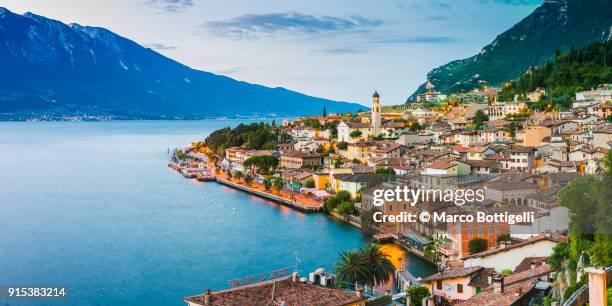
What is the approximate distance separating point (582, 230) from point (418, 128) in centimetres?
2457

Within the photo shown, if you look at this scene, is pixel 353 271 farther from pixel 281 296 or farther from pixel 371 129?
pixel 371 129

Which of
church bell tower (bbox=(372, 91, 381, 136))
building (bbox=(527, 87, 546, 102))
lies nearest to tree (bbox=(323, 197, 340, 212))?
church bell tower (bbox=(372, 91, 381, 136))

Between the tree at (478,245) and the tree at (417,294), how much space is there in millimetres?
3920

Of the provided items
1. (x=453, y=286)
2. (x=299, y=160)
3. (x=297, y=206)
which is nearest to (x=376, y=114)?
(x=299, y=160)

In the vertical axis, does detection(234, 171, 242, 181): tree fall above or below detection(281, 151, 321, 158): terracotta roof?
below

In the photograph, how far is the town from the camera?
7.18 metres

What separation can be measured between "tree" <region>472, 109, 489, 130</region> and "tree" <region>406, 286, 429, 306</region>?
2189 centimetres

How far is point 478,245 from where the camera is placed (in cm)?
1174

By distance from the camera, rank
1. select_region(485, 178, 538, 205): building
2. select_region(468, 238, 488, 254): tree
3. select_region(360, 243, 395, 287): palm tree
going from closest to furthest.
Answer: select_region(360, 243, 395, 287): palm tree
select_region(468, 238, 488, 254): tree
select_region(485, 178, 538, 205): building

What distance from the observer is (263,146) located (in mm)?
37531

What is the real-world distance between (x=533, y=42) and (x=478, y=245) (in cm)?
6593

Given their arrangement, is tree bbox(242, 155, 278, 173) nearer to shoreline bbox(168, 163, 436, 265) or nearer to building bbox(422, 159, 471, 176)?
shoreline bbox(168, 163, 436, 265)

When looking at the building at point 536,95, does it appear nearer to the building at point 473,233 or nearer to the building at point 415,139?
the building at point 415,139

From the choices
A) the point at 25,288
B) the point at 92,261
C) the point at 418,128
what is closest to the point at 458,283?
the point at 25,288
